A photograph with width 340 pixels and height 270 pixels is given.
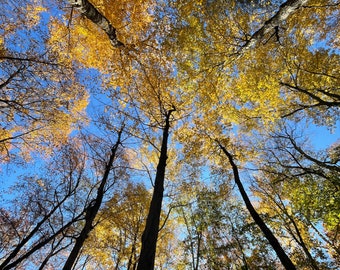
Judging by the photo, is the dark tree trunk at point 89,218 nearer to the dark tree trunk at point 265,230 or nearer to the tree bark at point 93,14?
the tree bark at point 93,14

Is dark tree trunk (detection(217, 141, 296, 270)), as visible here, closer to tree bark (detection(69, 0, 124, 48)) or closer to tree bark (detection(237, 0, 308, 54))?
tree bark (detection(237, 0, 308, 54))

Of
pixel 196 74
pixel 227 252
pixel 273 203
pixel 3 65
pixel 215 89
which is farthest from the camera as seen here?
pixel 273 203

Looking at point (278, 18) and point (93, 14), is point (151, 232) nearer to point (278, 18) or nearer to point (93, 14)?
point (93, 14)

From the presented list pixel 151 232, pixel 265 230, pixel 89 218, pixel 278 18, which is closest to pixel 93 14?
pixel 278 18

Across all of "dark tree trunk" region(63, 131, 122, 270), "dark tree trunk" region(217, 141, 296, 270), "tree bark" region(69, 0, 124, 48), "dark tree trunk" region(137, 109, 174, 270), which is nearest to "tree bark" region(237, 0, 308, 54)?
"tree bark" region(69, 0, 124, 48)

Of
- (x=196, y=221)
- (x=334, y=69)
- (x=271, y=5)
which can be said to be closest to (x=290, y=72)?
(x=334, y=69)

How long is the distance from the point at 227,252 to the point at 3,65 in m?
13.5

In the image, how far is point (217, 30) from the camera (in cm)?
793

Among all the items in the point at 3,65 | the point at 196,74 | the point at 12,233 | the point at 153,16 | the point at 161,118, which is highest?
the point at 153,16

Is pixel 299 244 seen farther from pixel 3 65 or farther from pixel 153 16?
pixel 3 65

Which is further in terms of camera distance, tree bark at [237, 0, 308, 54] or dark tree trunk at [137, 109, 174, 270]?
tree bark at [237, 0, 308, 54]

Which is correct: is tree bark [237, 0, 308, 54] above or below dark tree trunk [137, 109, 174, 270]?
above

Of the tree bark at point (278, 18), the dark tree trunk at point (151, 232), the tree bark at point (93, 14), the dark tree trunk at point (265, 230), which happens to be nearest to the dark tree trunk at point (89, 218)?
the dark tree trunk at point (151, 232)

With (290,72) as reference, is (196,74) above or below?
below
